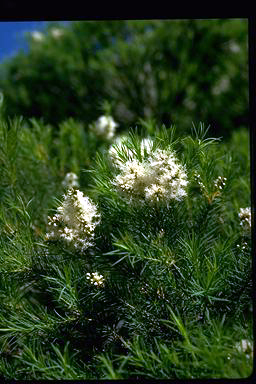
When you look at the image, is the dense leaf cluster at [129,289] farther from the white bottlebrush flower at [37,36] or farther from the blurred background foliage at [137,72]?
the white bottlebrush flower at [37,36]

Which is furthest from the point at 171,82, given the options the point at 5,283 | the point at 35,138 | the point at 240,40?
the point at 5,283

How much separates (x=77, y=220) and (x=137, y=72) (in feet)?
6.47

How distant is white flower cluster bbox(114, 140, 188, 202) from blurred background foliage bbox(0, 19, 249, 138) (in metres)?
1.83

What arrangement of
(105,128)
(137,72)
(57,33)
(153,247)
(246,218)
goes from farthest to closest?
1. (57,33)
2. (137,72)
3. (105,128)
4. (246,218)
5. (153,247)

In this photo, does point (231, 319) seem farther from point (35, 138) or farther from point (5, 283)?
point (35, 138)

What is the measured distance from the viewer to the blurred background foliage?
2586 mm

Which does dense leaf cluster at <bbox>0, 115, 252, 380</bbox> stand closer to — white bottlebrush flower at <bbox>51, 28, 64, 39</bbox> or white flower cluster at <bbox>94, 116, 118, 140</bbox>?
white flower cluster at <bbox>94, 116, 118, 140</bbox>

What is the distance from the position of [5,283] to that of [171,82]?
1.99 m

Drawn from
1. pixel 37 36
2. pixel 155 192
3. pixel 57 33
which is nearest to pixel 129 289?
pixel 155 192

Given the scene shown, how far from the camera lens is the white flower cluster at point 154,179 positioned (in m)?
0.69

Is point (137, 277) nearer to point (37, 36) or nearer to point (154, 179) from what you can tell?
point (154, 179)

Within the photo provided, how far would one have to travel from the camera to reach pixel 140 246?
27.1 inches

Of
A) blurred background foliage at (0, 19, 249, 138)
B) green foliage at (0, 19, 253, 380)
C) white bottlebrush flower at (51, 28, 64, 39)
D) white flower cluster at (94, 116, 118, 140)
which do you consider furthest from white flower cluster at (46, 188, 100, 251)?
white bottlebrush flower at (51, 28, 64, 39)

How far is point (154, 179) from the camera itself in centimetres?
69
